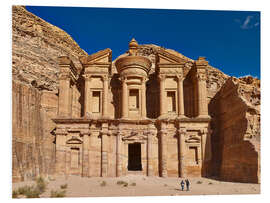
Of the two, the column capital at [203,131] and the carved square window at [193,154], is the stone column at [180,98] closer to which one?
the column capital at [203,131]

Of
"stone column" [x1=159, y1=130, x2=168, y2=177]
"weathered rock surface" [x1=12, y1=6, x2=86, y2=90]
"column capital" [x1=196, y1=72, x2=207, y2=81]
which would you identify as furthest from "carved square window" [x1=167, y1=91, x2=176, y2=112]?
"weathered rock surface" [x1=12, y1=6, x2=86, y2=90]

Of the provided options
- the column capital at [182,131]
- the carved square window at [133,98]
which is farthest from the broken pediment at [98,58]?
the column capital at [182,131]

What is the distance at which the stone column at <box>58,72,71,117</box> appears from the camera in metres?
23.4

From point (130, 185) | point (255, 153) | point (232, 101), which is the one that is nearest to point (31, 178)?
point (130, 185)

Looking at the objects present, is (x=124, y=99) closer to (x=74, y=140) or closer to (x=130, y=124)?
(x=130, y=124)

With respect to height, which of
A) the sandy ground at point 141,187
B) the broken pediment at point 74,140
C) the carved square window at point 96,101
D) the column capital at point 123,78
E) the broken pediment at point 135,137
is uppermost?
the column capital at point 123,78

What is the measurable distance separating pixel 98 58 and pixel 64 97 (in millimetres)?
4655

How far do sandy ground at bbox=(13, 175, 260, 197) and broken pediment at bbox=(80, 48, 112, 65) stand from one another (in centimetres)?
999

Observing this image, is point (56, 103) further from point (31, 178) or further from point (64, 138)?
point (31, 178)

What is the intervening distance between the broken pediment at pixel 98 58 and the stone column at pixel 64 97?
215cm

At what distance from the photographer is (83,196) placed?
14516mm

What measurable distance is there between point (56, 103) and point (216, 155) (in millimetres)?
14310

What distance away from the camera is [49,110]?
23.6 m

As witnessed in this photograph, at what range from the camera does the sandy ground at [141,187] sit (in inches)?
607
